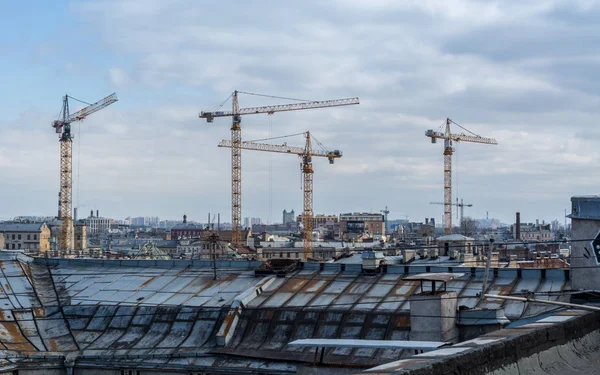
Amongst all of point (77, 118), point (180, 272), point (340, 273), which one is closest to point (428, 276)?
point (340, 273)

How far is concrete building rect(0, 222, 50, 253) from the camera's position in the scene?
7234 inches

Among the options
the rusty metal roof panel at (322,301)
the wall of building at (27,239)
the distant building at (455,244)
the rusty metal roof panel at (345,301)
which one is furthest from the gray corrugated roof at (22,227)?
the rusty metal roof panel at (345,301)

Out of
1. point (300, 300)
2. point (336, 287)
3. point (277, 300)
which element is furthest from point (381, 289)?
point (277, 300)

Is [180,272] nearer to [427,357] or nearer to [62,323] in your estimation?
[62,323]

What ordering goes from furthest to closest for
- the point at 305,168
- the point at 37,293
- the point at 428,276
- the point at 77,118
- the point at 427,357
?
the point at 305,168 < the point at 77,118 < the point at 37,293 < the point at 428,276 < the point at 427,357

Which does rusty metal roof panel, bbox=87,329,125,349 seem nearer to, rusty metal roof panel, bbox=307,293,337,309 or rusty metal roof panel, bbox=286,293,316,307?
rusty metal roof panel, bbox=286,293,316,307

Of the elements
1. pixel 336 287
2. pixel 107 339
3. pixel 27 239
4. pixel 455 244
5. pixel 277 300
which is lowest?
pixel 107 339

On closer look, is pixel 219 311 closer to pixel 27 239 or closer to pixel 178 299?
pixel 178 299

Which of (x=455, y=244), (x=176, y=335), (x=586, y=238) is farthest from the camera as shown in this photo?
(x=455, y=244)

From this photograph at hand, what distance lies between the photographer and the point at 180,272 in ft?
119

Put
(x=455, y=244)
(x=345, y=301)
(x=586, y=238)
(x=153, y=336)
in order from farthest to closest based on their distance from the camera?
(x=455, y=244)
(x=153, y=336)
(x=345, y=301)
(x=586, y=238)

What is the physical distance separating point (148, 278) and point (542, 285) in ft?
54.0

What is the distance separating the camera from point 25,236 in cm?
18538

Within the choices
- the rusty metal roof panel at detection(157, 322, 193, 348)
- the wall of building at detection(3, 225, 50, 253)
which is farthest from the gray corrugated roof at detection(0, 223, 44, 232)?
the rusty metal roof panel at detection(157, 322, 193, 348)
